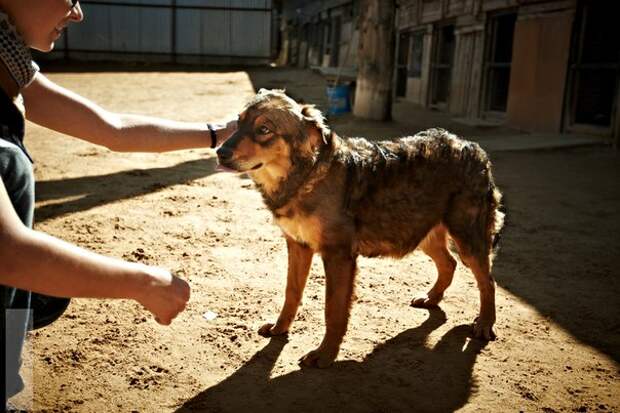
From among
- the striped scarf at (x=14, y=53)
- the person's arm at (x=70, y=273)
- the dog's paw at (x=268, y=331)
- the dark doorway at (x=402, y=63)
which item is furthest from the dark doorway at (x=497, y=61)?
the person's arm at (x=70, y=273)

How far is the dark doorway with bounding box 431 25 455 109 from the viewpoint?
16.4 m

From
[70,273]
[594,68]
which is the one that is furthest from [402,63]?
[70,273]

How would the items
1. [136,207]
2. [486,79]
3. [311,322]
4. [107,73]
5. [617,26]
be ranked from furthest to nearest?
[107,73], [486,79], [617,26], [136,207], [311,322]

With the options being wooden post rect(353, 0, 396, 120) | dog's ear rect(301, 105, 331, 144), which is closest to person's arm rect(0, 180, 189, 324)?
dog's ear rect(301, 105, 331, 144)

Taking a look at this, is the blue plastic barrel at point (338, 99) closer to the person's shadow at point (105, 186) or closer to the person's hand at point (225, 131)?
the person's shadow at point (105, 186)

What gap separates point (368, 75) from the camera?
11719 millimetres

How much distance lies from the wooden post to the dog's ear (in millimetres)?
8947

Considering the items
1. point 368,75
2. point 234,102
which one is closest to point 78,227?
point 368,75

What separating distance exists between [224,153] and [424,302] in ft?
6.36

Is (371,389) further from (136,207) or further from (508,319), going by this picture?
(136,207)

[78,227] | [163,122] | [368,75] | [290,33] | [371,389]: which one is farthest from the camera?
[290,33]

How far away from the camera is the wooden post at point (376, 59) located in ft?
36.3

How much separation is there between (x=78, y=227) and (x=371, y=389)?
340 cm

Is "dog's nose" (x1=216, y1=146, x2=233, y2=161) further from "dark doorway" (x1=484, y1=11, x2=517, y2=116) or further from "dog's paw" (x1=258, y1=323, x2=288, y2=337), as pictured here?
"dark doorway" (x1=484, y1=11, x2=517, y2=116)
